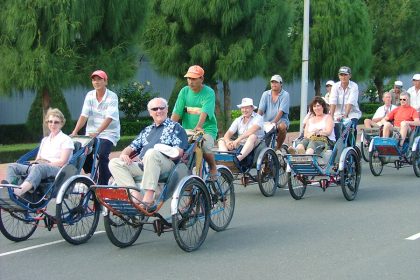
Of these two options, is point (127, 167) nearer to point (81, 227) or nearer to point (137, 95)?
point (81, 227)

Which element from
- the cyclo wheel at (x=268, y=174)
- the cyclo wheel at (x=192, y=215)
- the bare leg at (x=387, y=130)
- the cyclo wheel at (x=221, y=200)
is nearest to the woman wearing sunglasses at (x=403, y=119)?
the bare leg at (x=387, y=130)

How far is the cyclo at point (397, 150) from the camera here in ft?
47.1

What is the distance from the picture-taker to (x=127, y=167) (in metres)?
8.23

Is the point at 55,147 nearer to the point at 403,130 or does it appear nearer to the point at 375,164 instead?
the point at 403,130

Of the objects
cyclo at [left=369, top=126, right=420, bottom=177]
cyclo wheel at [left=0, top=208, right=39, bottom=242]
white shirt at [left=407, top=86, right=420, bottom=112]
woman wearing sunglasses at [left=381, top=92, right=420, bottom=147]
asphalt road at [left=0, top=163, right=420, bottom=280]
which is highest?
white shirt at [left=407, top=86, right=420, bottom=112]

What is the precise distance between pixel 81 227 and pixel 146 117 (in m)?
18.9

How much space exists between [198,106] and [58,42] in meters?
8.53

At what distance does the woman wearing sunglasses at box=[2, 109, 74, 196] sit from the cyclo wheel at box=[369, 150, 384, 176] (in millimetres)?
7175

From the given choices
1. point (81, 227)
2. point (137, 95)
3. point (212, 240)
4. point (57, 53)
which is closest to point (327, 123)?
point (212, 240)

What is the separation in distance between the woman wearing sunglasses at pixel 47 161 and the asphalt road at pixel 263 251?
72 centimetres

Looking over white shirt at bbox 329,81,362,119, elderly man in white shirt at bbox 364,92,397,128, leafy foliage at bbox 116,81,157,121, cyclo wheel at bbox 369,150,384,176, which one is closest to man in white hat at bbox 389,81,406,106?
elderly man in white shirt at bbox 364,92,397,128

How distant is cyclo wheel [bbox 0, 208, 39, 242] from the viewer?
8562 mm

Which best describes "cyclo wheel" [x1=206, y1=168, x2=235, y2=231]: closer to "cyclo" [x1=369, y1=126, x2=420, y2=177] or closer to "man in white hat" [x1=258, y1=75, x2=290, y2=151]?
"man in white hat" [x1=258, y1=75, x2=290, y2=151]

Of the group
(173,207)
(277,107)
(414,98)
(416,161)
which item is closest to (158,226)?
(173,207)
